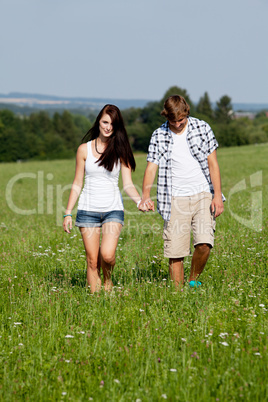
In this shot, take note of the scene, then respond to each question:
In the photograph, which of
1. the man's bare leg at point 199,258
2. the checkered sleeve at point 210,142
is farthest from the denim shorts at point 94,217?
the checkered sleeve at point 210,142

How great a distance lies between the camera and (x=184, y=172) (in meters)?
5.81

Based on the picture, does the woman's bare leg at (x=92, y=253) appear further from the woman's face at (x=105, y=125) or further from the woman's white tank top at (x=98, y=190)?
the woman's face at (x=105, y=125)

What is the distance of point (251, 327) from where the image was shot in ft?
13.9

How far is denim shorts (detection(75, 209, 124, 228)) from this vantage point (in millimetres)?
5684

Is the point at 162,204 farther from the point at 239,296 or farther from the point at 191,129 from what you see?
the point at 239,296

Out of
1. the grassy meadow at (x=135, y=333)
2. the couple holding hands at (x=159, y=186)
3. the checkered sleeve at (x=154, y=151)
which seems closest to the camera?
the grassy meadow at (x=135, y=333)

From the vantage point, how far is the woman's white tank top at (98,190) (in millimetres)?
5680

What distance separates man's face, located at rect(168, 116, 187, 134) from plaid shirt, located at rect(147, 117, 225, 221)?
0.07m

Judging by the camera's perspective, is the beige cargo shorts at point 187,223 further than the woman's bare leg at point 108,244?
Yes

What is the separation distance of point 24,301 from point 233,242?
147 inches

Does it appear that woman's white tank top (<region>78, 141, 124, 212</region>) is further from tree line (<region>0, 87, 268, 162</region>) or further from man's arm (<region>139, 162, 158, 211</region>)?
tree line (<region>0, 87, 268, 162</region>)

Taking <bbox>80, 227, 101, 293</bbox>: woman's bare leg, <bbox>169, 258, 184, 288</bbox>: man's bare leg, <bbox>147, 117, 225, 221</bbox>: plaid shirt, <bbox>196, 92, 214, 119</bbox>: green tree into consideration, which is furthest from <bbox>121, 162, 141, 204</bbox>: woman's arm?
<bbox>196, 92, 214, 119</bbox>: green tree

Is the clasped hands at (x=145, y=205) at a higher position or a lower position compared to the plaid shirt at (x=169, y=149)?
lower

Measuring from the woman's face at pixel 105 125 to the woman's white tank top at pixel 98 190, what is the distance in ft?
0.85
